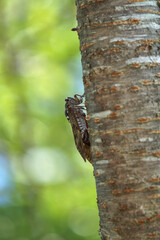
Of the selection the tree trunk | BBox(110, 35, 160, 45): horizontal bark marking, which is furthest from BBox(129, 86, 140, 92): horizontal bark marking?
BBox(110, 35, 160, 45): horizontal bark marking

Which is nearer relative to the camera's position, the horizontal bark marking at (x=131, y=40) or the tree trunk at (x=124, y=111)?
the tree trunk at (x=124, y=111)

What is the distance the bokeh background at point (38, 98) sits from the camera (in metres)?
7.82

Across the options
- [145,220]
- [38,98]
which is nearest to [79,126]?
[145,220]

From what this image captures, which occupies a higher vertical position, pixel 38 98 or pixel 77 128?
pixel 38 98

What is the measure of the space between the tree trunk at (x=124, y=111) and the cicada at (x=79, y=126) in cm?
114

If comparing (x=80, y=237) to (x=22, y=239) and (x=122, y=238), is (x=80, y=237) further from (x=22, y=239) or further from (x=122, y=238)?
(x=122, y=238)

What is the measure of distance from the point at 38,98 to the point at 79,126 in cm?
368

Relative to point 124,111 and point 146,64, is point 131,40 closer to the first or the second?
point 146,64

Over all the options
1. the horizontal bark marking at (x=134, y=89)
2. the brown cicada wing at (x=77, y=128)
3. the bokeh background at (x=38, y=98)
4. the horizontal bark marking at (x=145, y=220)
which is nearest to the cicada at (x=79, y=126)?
the brown cicada wing at (x=77, y=128)

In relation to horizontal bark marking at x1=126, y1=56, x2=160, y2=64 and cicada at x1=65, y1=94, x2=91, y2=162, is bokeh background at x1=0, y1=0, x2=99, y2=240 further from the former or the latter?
horizontal bark marking at x1=126, y1=56, x2=160, y2=64

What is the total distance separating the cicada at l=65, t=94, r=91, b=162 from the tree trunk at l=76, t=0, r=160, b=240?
1.14 meters

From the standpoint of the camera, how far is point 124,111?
262cm

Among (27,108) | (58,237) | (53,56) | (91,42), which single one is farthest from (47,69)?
(91,42)

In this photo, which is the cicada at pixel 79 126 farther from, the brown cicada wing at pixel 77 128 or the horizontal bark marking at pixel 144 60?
the horizontal bark marking at pixel 144 60
